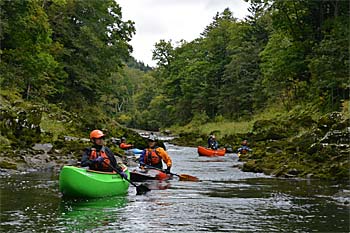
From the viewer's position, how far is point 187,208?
11.0 meters

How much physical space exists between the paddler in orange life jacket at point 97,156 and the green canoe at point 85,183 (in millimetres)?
236

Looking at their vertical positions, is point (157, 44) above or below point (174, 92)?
above

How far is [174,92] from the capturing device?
3063 inches

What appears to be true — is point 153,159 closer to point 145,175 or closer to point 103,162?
point 145,175

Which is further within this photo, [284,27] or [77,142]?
[284,27]

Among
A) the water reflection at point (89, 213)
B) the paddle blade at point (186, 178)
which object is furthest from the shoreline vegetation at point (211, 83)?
the water reflection at point (89, 213)

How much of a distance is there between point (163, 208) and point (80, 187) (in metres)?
1.86

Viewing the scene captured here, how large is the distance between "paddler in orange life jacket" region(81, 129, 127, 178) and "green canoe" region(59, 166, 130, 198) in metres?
0.24

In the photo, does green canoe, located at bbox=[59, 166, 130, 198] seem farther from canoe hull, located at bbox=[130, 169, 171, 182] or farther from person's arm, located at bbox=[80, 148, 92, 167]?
canoe hull, located at bbox=[130, 169, 171, 182]

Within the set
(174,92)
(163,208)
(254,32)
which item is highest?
(254,32)

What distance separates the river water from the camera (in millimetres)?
9023

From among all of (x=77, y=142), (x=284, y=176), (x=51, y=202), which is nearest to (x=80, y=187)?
(x=51, y=202)

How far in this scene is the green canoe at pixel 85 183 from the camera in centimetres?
1153

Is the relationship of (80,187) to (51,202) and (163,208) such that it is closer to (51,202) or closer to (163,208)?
(51,202)
